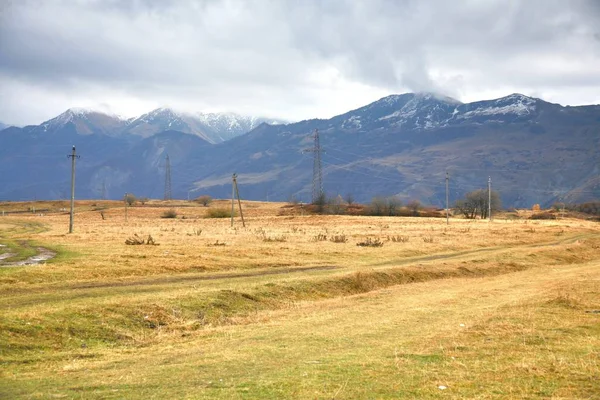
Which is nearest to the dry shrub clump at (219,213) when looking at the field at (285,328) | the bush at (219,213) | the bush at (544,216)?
the bush at (219,213)

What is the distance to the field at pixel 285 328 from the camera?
1272 cm

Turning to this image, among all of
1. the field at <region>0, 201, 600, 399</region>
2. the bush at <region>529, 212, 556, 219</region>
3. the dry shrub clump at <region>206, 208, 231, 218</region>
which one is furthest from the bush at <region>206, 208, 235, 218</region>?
the field at <region>0, 201, 600, 399</region>

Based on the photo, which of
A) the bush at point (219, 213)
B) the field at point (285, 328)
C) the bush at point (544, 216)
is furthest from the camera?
the bush at point (544, 216)

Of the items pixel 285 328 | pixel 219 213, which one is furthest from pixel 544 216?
pixel 285 328

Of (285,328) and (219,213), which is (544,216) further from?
(285,328)

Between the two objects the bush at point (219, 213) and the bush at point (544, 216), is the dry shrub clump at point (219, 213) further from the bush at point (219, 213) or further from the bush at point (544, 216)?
the bush at point (544, 216)

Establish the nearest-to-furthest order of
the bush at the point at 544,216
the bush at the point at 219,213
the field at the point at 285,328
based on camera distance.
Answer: the field at the point at 285,328 → the bush at the point at 219,213 → the bush at the point at 544,216

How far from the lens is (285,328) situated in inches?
821

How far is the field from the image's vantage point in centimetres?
1272

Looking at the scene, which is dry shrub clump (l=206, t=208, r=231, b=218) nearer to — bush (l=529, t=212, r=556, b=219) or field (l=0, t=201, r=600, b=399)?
bush (l=529, t=212, r=556, b=219)

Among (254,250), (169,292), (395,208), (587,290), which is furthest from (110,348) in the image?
(395,208)

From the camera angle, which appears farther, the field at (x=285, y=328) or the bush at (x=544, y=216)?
the bush at (x=544, y=216)

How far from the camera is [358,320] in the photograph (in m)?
22.3

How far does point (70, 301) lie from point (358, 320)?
1103cm
